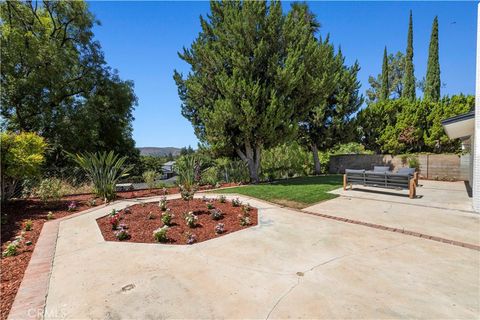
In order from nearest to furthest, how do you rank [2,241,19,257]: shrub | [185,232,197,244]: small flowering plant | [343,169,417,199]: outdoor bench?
[2,241,19,257]: shrub
[185,232,197,244]: small flowering plant
[343,169,417,199]: outdoor bench

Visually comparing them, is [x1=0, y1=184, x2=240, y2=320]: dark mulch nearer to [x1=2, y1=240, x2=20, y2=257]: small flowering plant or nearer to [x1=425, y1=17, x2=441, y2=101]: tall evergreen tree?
[x1=2, y1=240, x2=20, y2=257]: small flowering plant

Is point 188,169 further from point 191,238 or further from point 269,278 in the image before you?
point 269,278

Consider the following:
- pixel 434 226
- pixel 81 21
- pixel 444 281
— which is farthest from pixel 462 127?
pixel 81 21

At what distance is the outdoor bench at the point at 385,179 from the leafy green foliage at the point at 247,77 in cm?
414

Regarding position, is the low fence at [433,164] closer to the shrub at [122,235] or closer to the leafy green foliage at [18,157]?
the shrub at [122,235]

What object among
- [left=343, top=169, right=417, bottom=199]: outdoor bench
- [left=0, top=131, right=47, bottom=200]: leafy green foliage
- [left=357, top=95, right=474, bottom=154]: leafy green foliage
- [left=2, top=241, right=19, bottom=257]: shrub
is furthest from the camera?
[left=357, top=95, right=474, bottom=154]: leafy green foliage

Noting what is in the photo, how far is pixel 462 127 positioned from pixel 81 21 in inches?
951

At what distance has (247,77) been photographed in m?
12.2

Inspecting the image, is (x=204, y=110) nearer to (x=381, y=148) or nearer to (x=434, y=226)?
(x=434, y=226)

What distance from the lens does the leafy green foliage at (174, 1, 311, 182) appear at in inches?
461

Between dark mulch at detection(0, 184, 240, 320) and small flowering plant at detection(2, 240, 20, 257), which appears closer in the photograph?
dark mulch at detection(0, 184, 240, 320)

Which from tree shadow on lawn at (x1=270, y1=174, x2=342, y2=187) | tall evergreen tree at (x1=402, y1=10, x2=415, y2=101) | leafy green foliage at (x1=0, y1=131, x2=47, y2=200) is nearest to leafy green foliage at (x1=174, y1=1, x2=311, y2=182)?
tree shadow on lawn at (x1=270, y1=174, x2=342, y2=187)

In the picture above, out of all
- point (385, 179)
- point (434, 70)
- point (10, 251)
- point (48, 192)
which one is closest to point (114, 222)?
point (10, 251)

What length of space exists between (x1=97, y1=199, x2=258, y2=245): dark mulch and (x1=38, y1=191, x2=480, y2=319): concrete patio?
0.36 meters
